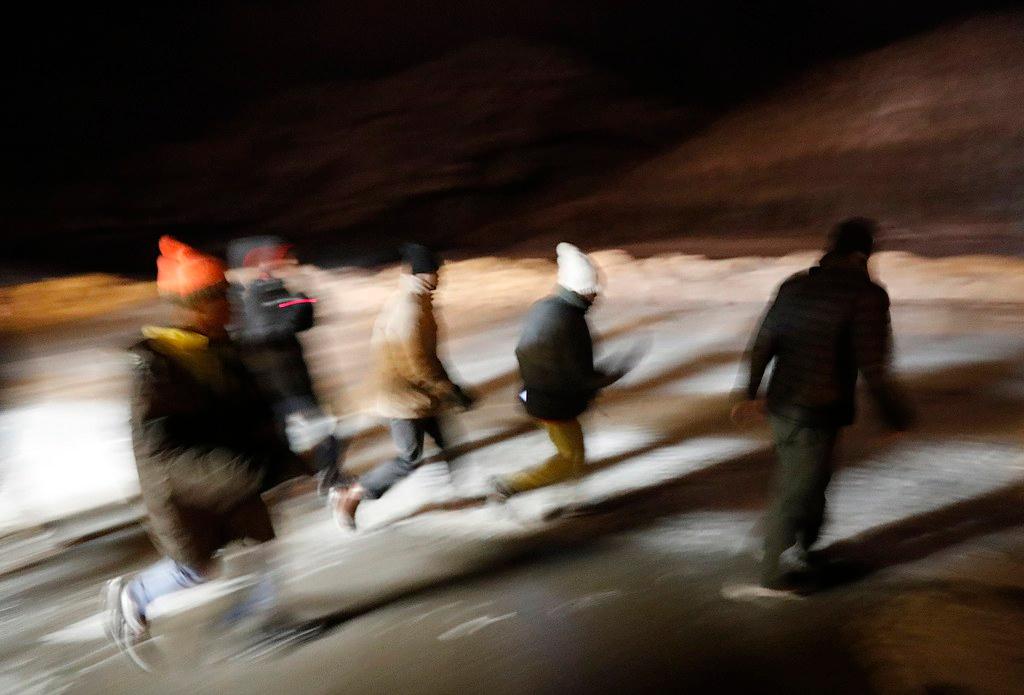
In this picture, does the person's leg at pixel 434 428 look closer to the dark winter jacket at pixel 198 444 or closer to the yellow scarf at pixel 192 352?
the dark winter jacket at pixel 198 444

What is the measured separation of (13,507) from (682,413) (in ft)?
14.2

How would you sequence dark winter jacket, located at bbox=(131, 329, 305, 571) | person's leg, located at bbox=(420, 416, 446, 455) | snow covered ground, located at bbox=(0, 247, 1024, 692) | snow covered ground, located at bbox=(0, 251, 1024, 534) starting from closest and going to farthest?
dark winter jacket, located at bbox=(131, 329, 305, 571) < snow covered ground, located at bbox=(0, 247, 1024, 692) < person's leg, located at bbox=(420, 416, 446, 455) < snow covered ground, located at bbox=(0, 251, 1024, 534)

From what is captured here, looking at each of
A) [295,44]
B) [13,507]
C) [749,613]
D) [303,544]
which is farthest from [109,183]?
[749,613]

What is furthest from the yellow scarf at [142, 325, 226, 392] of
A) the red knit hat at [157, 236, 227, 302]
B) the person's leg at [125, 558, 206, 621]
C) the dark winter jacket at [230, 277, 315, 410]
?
the dark winter jacket at [230, 277, 315, 410]

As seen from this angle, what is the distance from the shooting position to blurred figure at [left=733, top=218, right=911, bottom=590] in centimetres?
273

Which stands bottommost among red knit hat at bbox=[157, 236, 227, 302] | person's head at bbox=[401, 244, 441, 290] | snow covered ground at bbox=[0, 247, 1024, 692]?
snow covered ground at bbox=[0, 247, 1024, 692]

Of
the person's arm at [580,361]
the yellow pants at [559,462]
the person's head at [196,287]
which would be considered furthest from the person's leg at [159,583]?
the person's arm at [580,361]

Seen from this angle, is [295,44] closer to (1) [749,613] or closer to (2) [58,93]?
(2) [58,93]

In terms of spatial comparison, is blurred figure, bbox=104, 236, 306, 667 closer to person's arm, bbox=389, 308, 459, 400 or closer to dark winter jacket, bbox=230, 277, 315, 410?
person's arm, bbox=389, 308, 459, 400

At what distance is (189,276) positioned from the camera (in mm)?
2627

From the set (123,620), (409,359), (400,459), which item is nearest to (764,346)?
(409,359)

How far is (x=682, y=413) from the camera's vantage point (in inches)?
217

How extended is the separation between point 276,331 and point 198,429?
180 centimetres

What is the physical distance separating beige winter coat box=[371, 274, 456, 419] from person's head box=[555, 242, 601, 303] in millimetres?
683
